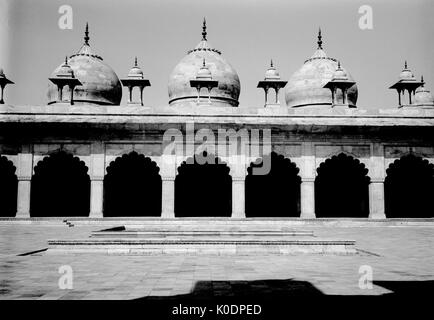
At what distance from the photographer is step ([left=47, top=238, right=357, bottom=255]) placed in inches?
318

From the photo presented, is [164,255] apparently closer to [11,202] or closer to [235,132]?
[235,132]

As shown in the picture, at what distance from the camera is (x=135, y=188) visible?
21062 millimetres

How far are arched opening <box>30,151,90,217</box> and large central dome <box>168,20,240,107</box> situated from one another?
20.3 ft

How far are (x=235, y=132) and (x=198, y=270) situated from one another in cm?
1074

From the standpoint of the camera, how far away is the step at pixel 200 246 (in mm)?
8070

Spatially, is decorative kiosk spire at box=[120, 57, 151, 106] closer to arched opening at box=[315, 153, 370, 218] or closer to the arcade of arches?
the arcade of arches

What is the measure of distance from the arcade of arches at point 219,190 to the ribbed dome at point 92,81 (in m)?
3.87

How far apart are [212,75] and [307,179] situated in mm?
8308

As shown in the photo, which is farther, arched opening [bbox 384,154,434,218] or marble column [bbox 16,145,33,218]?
A: arched opening [bbox 384,154,434,218]

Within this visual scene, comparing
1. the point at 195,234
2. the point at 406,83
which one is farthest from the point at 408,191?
the point at 195,234

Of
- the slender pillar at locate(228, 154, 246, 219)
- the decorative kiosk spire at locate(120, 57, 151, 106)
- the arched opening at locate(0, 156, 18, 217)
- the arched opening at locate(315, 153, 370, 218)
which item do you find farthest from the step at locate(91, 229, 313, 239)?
the decorative kiosk spire at locate(120, 57, 151, 106)

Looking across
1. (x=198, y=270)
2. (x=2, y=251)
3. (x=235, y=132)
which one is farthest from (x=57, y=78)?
(x=198, y=270)

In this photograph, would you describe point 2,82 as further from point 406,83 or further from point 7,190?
point 406,83

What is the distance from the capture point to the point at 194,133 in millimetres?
16656
